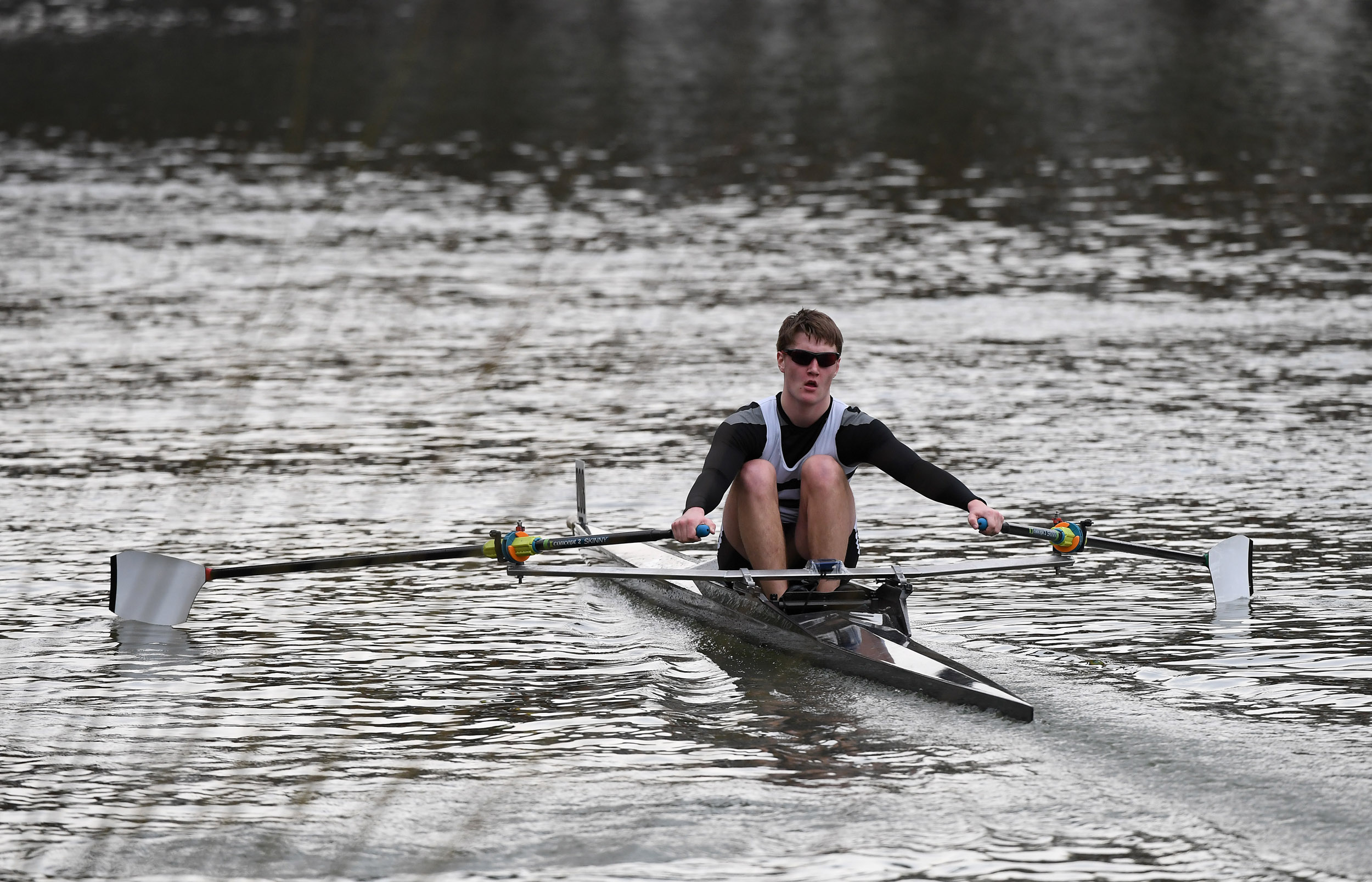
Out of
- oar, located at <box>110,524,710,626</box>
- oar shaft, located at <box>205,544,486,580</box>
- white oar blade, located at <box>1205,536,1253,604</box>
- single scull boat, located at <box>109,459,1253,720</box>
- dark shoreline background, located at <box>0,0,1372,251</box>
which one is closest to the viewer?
single scull boat, located at <box>109,459,1253,720</box>

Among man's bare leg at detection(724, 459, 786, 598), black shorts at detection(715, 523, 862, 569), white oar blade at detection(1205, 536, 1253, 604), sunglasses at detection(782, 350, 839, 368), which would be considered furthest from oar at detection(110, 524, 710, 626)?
white oar blade at detection(1205, 536, 1253, 604)

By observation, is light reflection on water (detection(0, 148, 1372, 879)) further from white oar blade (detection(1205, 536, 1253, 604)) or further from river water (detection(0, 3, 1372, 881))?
white oar blade (detection(1205, 536, 1253, 604))

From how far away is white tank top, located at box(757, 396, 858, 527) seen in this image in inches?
345

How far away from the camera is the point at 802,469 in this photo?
28.3 feet

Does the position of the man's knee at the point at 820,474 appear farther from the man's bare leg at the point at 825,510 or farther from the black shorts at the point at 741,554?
the black shorts at the point at 741,554

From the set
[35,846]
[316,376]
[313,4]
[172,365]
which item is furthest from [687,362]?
[313,4]

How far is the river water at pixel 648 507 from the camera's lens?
21.1 ft

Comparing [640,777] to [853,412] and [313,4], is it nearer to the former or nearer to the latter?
[853,412]

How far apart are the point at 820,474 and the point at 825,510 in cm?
17

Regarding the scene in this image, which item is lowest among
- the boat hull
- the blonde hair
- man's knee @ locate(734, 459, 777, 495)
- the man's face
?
the boat hull

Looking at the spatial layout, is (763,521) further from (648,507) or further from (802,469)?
(648,507)

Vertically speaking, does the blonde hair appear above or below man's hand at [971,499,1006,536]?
above

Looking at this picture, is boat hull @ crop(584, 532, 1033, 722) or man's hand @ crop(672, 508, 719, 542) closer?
boat hull @ crop(584, 532, 1033, 722)

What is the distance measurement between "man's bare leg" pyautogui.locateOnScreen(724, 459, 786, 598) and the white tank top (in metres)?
0.09
